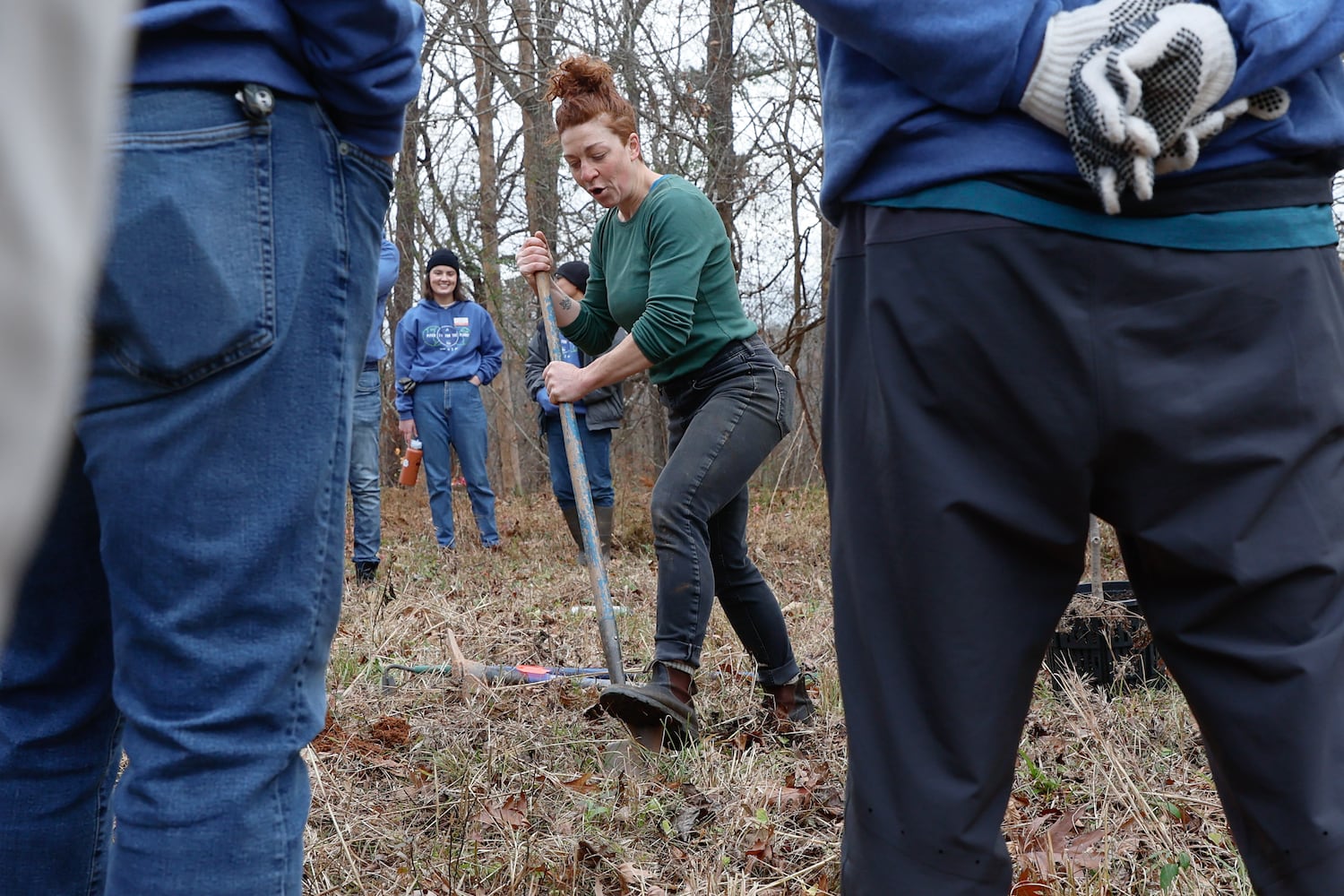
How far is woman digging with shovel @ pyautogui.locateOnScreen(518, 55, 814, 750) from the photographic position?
3281mm

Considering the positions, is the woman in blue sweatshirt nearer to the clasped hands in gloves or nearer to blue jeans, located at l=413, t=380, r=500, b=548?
blue jeans, located at l=413, t=380, r=500, b=548

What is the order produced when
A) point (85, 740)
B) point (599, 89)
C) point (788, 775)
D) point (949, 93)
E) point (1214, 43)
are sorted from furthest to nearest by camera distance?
point (599, 89)
point (788, 775)
point (85, 740)
point (949, 93)
point (1214, 43)

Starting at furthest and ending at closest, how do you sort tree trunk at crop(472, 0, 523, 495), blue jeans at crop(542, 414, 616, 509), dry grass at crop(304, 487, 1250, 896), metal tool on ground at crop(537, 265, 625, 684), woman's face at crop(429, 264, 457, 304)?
1. tree trunk at crop(472, 0, 523, 495)
2. woman's face at crop(429, 264, 457, 304)
3. blue jeans at crop(542, 414, 616, 509)
4. metal tool on ground at crop(537, 265, 625, 684)
5. dry grass at crop(304, 487, 1250, 896)

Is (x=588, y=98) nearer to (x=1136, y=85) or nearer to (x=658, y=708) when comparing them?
(x=658, y=708)

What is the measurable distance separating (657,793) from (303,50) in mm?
2137

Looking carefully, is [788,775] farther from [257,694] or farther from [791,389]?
[257,694]

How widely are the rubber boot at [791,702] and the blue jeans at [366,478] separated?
386 centimetres

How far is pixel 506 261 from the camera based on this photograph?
11219 mm

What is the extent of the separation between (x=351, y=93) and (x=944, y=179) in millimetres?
729

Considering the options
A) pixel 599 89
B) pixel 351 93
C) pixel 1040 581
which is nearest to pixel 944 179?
pixel 1040 581

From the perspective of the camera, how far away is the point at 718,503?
131 inches

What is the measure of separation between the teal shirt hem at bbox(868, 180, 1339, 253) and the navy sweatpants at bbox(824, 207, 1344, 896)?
15 millimetres

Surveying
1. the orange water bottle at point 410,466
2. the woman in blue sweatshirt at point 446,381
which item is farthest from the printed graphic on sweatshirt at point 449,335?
the orange water bottle at point 410,466

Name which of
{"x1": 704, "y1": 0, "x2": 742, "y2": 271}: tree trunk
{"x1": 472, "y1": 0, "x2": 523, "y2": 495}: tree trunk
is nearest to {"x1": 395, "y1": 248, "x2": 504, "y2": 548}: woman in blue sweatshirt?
{"x1": 704, "y1": 0, "x2": 742, "y2": 271}: tree trunk
